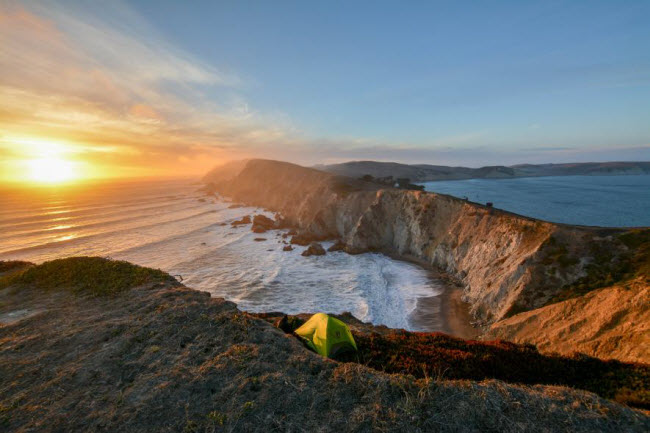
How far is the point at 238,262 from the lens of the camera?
132 feet

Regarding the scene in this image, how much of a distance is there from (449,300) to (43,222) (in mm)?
94724

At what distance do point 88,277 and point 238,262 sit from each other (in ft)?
74.0

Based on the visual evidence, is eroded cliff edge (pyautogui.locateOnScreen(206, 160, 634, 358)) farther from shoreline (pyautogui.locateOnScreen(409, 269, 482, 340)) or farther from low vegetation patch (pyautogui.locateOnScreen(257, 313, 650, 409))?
low vegetation patch (pyautogui.locateOnScreen(257, 313, 650, 409))

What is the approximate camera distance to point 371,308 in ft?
88.7

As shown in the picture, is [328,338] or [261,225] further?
[261,225]

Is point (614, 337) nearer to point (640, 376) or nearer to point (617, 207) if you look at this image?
point (640, 376)

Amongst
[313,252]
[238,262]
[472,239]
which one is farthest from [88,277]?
[472,239]

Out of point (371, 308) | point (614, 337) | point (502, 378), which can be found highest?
point (502, 378)

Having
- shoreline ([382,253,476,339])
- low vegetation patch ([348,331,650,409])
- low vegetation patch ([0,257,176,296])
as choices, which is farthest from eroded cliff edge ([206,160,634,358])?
low vegetation patch ([0,257,176,296])

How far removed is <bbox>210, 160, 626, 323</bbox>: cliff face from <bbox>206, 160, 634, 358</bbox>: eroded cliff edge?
0.20 ft

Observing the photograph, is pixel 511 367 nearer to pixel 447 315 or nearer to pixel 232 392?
pixel 232 392

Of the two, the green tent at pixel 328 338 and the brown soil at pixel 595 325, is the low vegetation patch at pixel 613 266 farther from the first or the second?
the green tent at pixel 328 338

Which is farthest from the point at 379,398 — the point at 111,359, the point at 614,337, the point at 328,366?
the point at 614,337

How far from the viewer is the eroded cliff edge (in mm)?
21469
